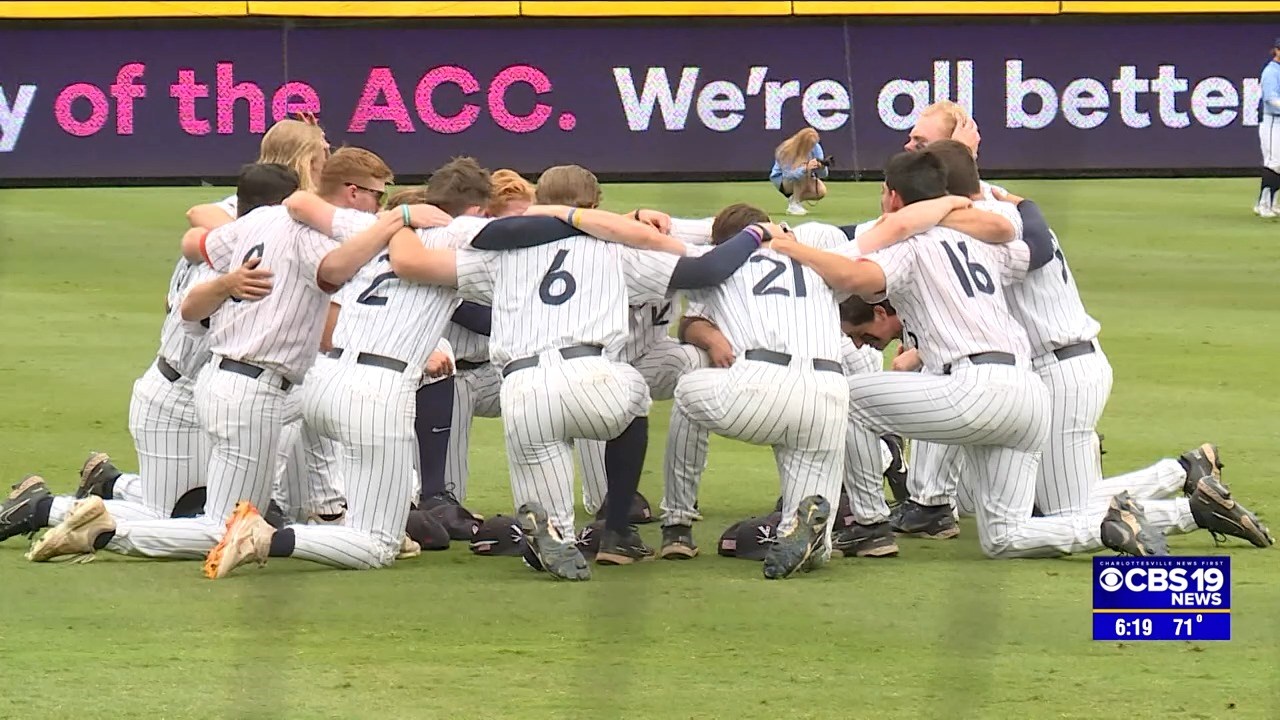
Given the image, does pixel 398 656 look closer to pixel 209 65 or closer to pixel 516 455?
pixel 516 455

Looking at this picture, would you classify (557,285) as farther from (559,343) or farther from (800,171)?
(800,171)

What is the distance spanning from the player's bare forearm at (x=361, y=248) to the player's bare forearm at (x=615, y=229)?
44 centimetres

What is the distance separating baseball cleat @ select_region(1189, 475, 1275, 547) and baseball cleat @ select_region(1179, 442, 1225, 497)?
22 cm

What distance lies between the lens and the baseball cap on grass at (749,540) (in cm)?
667

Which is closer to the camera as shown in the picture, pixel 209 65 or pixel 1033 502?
pixel 1033 502

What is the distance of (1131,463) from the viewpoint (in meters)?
8.28

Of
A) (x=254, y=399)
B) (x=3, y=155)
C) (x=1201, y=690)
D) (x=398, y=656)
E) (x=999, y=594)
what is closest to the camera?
(x=1201, y=690)

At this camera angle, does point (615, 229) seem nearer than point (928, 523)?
Yes

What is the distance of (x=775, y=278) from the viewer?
6.48 metres

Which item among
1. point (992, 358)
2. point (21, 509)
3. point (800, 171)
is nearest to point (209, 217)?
point (21, 509)

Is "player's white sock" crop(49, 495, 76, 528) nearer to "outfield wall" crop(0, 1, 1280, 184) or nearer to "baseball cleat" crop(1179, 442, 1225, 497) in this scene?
"baseball cleat" crop(1179, 442, 1225, 497)

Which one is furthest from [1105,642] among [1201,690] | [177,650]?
[177,650]

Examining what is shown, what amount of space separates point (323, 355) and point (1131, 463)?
11.3 ft

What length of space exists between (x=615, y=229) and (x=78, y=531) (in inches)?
74.0
